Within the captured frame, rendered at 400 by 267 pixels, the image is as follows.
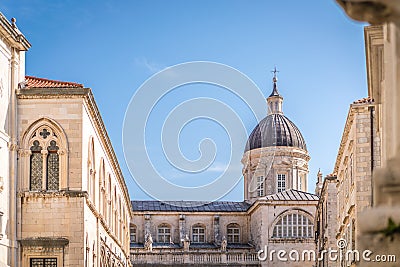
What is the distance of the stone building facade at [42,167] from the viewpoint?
28.6 metres

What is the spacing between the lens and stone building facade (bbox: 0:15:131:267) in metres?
28.6

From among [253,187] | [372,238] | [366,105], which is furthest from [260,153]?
[372,238]

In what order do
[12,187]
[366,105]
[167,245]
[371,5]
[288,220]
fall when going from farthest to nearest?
[167,245] < [288,220] < [366,105] < [12,187] < [371,5]

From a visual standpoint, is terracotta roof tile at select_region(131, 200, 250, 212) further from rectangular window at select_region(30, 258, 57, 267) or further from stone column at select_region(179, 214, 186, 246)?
rectangular window at select_region(30, 258, 57, 267)

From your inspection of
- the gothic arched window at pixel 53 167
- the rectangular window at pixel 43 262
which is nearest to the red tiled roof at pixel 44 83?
→ the gothic arched window at pixel 53 167

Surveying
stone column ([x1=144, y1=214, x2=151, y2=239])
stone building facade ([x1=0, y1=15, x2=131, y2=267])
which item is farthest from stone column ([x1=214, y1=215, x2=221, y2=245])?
stone building facade ([x1=0, y1=15, x2=131, y2=267])

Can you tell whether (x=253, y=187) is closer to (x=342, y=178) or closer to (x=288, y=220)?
(x=288, y=220)

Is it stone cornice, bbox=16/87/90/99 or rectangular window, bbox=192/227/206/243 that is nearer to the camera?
stone cornice, bbox=16/87/90/99

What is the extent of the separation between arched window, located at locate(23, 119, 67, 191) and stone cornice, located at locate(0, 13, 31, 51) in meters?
2.57

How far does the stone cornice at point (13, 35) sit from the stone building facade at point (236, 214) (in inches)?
2003

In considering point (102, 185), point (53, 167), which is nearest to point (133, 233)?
point (102, 185)

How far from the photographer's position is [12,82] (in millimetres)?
29266

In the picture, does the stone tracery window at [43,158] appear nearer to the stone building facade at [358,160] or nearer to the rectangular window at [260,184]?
the stone building facade at [358,160]

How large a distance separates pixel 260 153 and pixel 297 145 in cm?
399
